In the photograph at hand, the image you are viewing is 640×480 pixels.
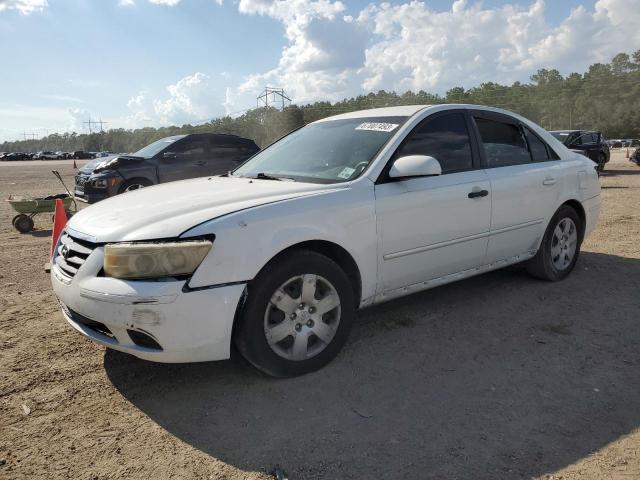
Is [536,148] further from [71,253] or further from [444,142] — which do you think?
[71,253]

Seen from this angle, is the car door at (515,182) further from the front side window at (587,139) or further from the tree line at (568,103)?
the tree line at (568,103)

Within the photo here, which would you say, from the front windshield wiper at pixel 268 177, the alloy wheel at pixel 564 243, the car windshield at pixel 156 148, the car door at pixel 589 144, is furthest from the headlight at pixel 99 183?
the car door at pixel 589 144

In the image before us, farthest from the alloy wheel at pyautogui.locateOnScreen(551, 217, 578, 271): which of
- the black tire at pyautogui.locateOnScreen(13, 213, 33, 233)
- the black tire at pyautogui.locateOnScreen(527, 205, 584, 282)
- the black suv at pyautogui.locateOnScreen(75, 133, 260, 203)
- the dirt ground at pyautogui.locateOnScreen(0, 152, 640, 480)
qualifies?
the black tire at pyautogui.locateOnScreen(13, 213, 33, 233)

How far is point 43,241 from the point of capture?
26.0ft

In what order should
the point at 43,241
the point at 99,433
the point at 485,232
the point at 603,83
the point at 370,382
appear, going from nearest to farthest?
1. the point at 99,433
2. the point at 370,382
3. the point at 485,232
4. the point at 43,241
5. the point at 603,83

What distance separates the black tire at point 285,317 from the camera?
2834 mm

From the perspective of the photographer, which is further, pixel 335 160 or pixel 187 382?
pixel 335 160

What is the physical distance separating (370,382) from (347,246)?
843 millimetres

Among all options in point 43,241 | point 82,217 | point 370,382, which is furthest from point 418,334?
point 43,241

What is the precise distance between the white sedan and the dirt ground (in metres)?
0.33

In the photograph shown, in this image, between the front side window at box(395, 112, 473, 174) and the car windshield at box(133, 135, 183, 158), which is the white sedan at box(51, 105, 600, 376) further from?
the car windshield at box(133, 135, 183, 158)

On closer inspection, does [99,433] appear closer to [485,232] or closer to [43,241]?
[485,232]

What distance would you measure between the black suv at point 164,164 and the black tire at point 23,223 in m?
1.30

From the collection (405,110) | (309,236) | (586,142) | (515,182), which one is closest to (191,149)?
(405,110)
